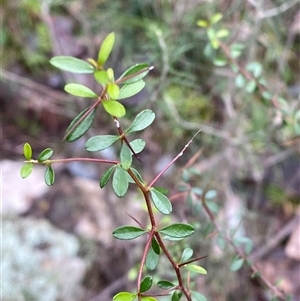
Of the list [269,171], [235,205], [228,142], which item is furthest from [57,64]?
Result: [269,171]

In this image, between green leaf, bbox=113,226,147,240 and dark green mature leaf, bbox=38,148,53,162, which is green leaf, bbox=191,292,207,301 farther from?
dark green mature leaf, bbox=38,148,53,162

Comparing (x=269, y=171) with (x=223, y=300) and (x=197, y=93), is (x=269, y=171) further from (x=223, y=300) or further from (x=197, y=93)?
(x=223, y=300)

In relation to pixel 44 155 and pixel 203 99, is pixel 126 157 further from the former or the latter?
pixel 203 99

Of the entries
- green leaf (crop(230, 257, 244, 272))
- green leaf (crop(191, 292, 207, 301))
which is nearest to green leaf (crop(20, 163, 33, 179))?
green leaf (crop(191, 292, 207, 301))

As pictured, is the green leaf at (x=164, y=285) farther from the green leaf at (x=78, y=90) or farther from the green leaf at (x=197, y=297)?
the green leaf at (x=78, y=90)

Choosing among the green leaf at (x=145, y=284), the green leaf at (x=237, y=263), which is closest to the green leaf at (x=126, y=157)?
the green leaf at (x=145, y=284)

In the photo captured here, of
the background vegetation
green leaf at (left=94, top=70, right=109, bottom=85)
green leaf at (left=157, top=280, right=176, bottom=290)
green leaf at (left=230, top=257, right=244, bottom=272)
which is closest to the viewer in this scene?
green leaf at (left=94, top=70, right=109, bottom=85)
